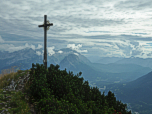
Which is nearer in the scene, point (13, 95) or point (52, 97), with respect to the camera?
point (52, 97)

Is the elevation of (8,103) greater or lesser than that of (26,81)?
lesser

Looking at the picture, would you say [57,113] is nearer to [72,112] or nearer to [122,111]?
[72,112]

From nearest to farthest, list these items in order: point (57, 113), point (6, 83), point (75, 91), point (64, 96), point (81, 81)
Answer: point (57, 113) → point (64, 96) → point (75, 91) → point (6, 83) → point (81, 81)

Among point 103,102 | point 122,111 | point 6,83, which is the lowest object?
point 122,111

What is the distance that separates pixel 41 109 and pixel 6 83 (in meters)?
7.62

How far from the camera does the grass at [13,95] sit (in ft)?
30.1

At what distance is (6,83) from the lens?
14.1 meters

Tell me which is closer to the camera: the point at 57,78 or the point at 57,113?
the point at 57,113

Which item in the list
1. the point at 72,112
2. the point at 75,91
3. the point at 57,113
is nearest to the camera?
the point at 57,113

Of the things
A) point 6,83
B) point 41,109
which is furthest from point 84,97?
point 6,83

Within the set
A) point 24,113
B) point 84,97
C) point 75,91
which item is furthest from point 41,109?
point 84,97

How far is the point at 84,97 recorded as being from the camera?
522 inches

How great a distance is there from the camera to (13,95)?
37.1ft

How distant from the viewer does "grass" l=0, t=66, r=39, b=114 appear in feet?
30.1
